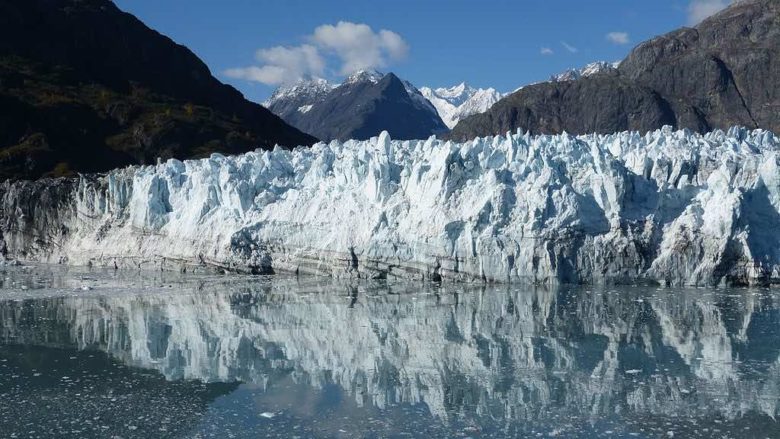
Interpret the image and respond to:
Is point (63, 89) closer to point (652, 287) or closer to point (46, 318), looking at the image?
point (46, 318)

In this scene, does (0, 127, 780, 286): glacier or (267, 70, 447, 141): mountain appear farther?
(267, 70, 447, 141): mountain

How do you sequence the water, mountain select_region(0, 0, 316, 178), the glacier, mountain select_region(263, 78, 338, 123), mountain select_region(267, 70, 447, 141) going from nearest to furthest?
1. the water
2. the glacier
3. mountain select_region(0, 0, 316, 178)
4. mountain select_region(267, 70, 447, 141)
5. mountain select_region(263, 78, 338, 123)

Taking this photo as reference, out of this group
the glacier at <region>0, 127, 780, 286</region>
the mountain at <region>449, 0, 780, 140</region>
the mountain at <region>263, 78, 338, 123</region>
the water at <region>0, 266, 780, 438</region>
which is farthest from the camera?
the mountain at <region>263, 78, 338, 123</region>

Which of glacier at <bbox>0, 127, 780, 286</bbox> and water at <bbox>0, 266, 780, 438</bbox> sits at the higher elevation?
glacier at <bbox>0, 127, 780, 286</bbox>

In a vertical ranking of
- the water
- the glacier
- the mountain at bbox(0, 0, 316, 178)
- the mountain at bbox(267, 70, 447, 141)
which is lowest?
the water

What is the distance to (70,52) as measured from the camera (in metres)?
69.3

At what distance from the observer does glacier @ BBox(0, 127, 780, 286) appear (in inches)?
746

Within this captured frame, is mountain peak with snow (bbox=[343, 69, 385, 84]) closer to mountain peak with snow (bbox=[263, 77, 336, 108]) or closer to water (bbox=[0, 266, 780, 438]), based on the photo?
mountain peak with snow (bbox=[263, 77, 336, 108])

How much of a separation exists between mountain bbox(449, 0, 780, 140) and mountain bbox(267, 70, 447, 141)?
159 feet

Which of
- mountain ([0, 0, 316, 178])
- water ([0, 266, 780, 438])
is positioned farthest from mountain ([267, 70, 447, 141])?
water ([0, 266, 780, 438])

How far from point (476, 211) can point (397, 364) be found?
9047 millimetres

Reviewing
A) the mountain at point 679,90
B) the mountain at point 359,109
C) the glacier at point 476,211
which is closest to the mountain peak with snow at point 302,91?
the mountain at point 359,109

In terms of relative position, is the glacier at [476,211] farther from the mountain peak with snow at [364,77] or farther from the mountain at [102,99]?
the mountain peak with snow at [364,77]

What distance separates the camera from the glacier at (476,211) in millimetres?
18953
